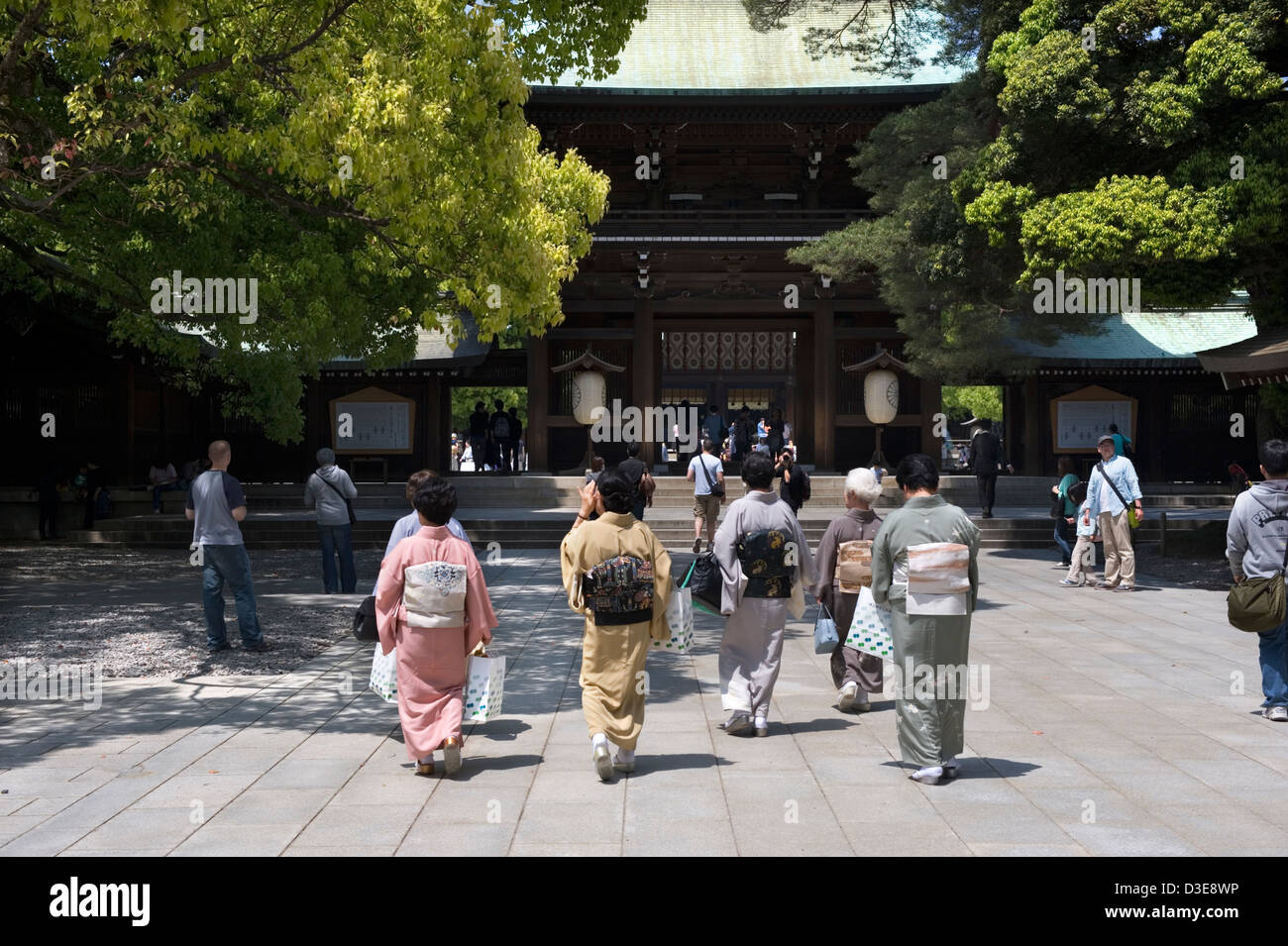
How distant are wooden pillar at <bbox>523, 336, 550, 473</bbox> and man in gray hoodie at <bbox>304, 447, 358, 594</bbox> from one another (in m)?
11.2

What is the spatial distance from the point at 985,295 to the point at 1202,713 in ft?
34.7

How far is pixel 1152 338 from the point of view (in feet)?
83.0

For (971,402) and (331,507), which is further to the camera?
(971,402)

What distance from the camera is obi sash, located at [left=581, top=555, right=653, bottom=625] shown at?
5.80 m

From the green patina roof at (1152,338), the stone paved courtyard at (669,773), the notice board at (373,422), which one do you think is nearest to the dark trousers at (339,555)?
the stone paved courtyard at (669,773)

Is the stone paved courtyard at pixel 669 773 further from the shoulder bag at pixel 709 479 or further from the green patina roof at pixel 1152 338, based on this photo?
the green patina roof at pixel 1152 338

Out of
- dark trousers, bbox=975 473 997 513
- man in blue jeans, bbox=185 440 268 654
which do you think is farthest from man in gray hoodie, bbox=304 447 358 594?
dark trousers, bbox=975 473 997 513

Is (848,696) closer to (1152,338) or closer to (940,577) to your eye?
(940,577)

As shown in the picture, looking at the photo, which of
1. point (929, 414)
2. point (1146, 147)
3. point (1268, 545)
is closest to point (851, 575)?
point (1268, 545)

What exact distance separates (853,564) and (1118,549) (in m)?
7.18

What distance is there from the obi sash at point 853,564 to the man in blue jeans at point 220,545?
4.75 metres

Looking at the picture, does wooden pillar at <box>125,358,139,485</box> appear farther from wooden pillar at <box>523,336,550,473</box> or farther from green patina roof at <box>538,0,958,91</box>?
green patina roof at <box>538,0,958,91</box>

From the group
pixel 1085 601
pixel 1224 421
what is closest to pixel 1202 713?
pixel 1085 601

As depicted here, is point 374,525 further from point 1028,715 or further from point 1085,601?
point 1028,715
